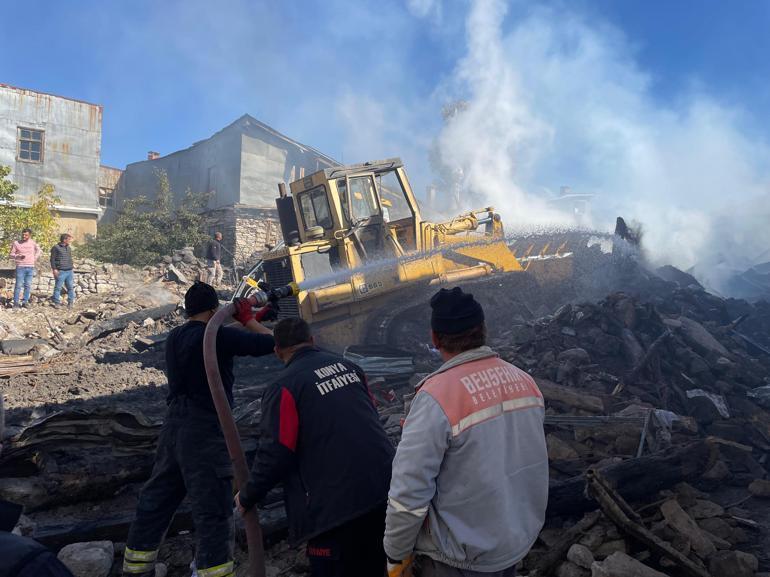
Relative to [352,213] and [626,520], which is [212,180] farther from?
[626,520]

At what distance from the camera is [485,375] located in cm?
201

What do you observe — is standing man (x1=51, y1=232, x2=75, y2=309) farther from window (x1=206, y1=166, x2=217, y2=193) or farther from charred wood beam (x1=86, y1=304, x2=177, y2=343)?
window (x1=206, y1=166, x2=217, y2=193)

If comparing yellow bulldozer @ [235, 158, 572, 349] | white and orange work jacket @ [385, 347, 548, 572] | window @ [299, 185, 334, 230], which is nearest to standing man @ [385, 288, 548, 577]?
white and orange work jacket @ [385, 347, 548, 572]

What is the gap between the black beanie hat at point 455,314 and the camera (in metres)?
2.08

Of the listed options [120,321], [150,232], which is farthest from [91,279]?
[120,321]

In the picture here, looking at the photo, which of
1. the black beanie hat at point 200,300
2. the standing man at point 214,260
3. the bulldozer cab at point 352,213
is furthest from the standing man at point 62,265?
the black beanie hat at point 200,300

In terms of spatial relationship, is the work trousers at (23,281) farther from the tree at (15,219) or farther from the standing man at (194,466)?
the standing man at (194,466)

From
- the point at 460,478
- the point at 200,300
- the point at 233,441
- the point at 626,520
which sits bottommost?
the point at 626,520

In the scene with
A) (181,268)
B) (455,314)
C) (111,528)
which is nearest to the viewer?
(455,314)

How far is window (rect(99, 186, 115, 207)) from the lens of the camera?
91.9ft

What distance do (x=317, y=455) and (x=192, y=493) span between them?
1.18 m

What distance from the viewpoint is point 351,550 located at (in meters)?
2.41

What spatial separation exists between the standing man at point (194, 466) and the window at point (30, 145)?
25.0 meters

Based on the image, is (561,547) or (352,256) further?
(352,256)
